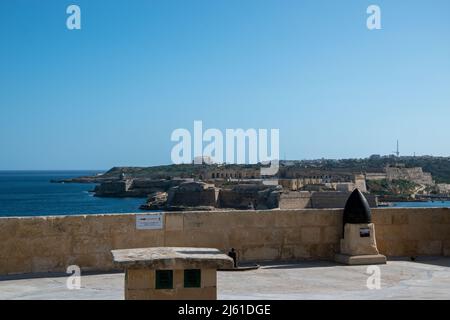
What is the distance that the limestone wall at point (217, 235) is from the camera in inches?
341

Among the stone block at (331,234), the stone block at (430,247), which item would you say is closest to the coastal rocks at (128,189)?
the stone block at (430,247)

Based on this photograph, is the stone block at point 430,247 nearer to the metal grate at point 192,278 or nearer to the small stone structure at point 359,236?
the small stone structure at point 359,236

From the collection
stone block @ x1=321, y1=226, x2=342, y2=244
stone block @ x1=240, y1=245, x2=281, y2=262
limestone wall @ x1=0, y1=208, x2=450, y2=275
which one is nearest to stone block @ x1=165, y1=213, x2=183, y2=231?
limestone wall @ x1=0, y1=208, x2=450, y2=275

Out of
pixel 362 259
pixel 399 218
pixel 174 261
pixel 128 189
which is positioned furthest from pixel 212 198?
pixel 174 261

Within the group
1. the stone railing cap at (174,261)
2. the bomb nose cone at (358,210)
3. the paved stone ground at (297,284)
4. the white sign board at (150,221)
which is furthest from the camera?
the bomb nose cone at (358,210)

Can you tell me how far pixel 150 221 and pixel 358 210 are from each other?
3357 millimetres

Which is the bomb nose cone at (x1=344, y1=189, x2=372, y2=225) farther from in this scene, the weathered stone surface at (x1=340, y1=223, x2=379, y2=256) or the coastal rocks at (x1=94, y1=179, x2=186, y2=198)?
the coastal rocks at (x1=94, y1=179, x2=186, y2=198)

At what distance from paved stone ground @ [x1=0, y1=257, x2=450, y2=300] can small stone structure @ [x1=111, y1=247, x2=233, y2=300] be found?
1692mm

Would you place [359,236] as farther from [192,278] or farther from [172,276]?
[172,276]

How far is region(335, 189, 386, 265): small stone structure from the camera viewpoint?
9.60 m

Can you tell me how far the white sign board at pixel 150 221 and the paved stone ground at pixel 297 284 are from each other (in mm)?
923

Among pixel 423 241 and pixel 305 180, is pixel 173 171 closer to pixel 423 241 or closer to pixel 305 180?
pixel 305 180
